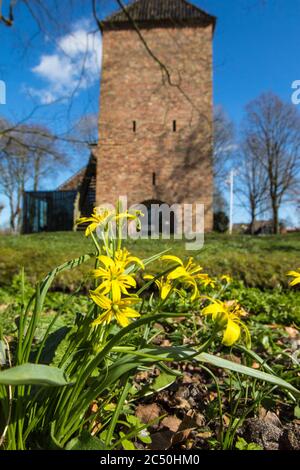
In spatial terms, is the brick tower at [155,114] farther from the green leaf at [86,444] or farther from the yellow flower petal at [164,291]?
the green leaf at [86,444]

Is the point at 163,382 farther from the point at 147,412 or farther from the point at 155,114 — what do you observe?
the point at 155,114

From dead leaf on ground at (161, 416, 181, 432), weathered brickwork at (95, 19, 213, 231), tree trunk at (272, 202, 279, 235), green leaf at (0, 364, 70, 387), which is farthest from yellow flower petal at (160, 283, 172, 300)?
tree trunk at (272, 202, 279, 235)

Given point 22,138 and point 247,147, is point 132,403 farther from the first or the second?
point 247,147

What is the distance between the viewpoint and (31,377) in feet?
1.57

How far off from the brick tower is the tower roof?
0.12 feet

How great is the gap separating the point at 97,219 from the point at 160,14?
1512 cm

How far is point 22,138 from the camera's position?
6848 millimetres

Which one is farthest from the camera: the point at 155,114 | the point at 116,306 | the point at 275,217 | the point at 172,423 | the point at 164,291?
the point at 275,217

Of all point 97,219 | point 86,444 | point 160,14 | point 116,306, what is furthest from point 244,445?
point 160,14

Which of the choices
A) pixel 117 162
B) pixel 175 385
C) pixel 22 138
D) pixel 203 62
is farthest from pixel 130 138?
pixel 175 385

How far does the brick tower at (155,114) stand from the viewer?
43.4ft

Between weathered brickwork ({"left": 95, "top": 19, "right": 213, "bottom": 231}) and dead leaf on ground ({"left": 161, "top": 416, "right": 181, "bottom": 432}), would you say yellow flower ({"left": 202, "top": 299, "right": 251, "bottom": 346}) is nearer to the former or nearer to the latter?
dead leaf on ground ({"left": 161, "top": 416, "right": 181, "bottom": 432})

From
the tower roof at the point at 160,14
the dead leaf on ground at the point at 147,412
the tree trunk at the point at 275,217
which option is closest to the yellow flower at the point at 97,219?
the dead leaf on ground at the point at 147,412

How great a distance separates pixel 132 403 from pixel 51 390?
1.39ft
